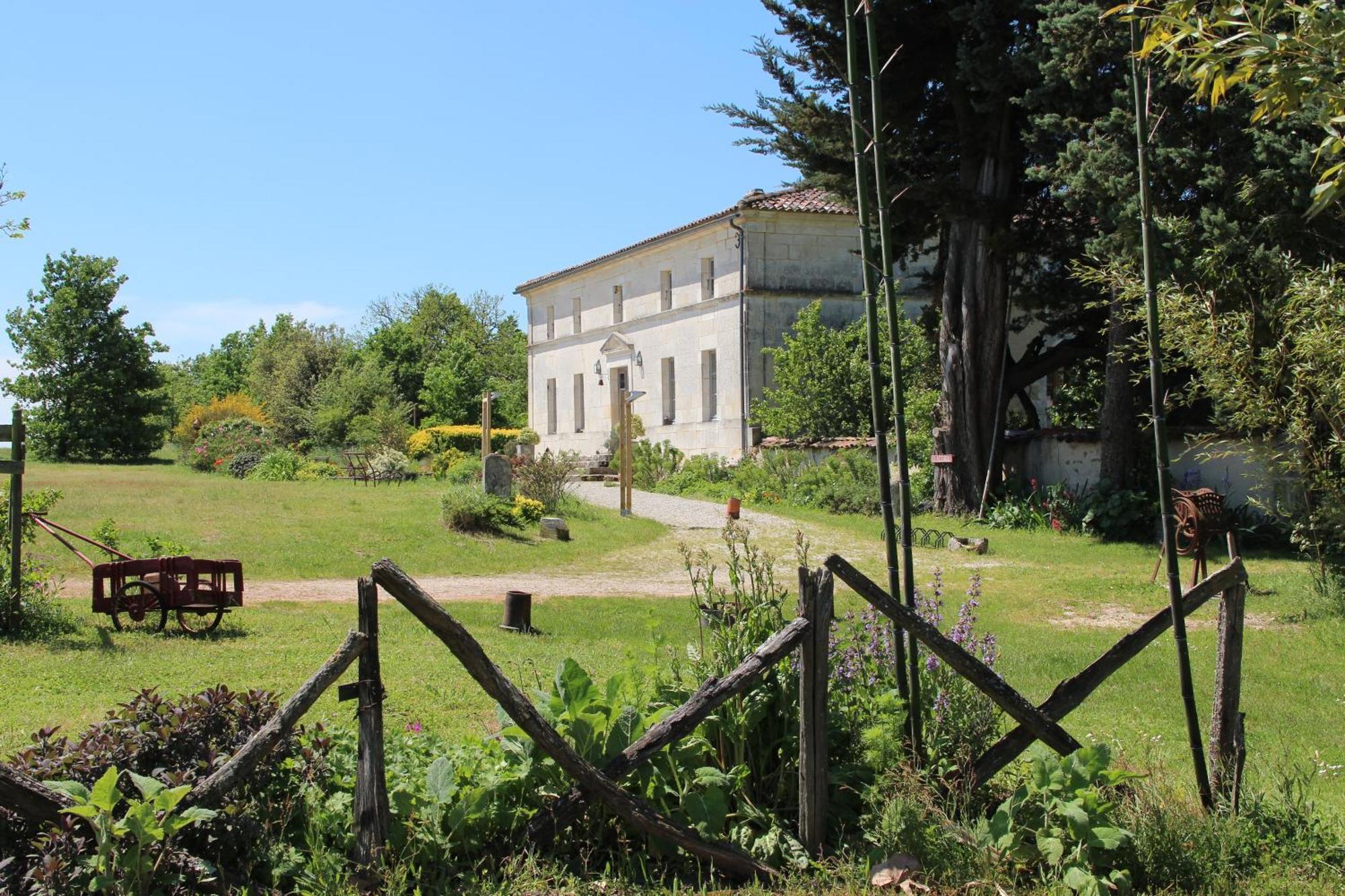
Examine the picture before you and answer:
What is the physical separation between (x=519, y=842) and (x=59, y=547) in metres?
13.2

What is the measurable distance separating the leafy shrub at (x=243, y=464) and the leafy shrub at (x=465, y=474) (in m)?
6.29

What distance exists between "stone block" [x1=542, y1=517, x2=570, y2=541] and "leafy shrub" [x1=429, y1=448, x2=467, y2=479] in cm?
1410

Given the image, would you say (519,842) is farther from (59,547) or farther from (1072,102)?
(1072,102)

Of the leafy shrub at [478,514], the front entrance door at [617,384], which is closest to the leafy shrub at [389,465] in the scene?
the front entrance door at [617,384]

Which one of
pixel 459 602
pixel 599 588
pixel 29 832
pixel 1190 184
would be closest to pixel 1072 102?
pixel 1190 184

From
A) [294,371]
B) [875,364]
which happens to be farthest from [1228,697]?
[294,371]

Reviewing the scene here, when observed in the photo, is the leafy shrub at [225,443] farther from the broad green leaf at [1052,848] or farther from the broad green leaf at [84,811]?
the broad green leaf at [1052,848]

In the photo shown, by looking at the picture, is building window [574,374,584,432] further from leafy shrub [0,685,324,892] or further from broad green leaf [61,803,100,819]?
broad green leaf [61,803,100,819]

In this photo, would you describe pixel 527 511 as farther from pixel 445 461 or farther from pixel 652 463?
pixel 445 461

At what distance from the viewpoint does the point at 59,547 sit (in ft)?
48.6

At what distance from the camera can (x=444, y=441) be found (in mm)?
41219

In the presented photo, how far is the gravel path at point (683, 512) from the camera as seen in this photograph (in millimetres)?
20844

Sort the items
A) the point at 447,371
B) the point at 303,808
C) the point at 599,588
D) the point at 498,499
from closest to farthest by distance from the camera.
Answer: the point at 303,808
the point at 599,588
the point at 498,499
the point at 447,371

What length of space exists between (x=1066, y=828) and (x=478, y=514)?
14964 millimetres
